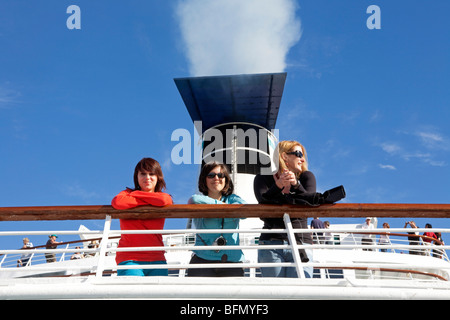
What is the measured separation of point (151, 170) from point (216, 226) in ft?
2.56

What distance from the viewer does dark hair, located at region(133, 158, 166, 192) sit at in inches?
141

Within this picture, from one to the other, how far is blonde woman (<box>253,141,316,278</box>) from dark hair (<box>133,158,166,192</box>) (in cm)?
93

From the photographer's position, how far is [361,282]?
97.6 inches

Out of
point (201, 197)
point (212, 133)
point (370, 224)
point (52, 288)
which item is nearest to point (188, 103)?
point (212, 133)

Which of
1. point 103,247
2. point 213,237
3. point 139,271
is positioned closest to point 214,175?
point 213,237

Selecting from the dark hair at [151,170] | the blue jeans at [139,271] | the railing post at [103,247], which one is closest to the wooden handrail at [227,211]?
the railing post at [103,247]

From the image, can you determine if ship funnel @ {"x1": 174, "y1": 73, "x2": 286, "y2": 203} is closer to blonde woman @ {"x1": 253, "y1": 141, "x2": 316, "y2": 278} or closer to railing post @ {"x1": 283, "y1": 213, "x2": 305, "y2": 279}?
blonde woman @ {"x1": 253, "y1": 141, "x2": 316, "y2": 278}

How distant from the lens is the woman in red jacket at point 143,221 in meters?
3.17

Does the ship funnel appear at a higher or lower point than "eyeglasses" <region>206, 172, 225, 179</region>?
higher

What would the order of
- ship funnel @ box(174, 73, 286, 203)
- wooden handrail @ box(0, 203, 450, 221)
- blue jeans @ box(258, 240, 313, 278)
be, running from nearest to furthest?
wooden handrail @ box(0, 203, 450, 221), blue jeans @ box(258, 240, 313, 278), ship funnel @ box(174, 73, 286, 203)

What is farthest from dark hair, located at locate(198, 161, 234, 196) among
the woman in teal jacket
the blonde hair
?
the blonde hair

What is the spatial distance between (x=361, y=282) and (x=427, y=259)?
22.3ft

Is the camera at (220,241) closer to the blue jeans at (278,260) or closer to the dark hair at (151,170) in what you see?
the blue jeans at (278,260)

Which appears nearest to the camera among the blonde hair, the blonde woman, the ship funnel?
the blonde woman
